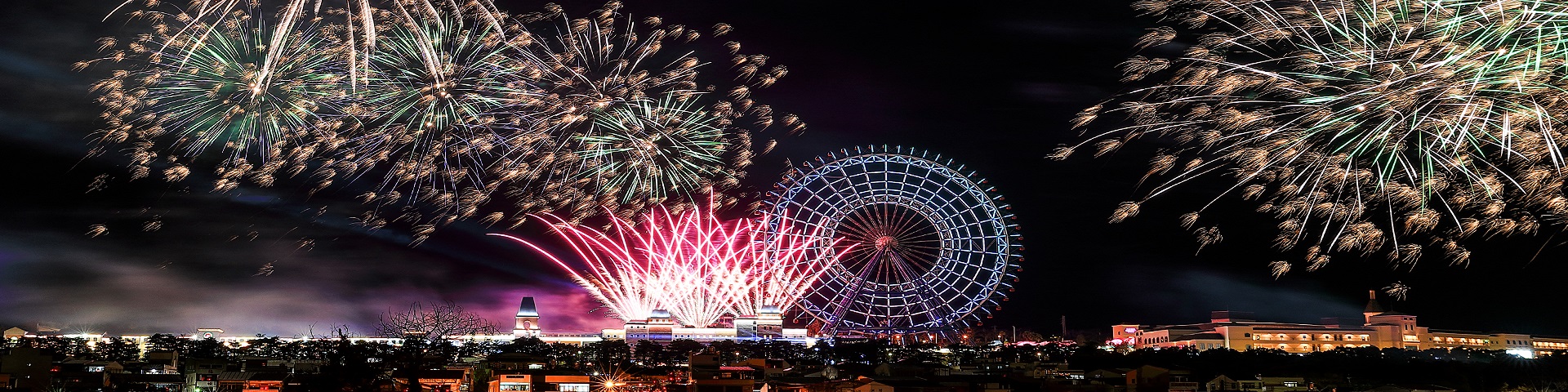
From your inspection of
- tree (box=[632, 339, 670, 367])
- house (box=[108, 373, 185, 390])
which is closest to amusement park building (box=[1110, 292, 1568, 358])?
tree (box=[632, 339, 670, 367])

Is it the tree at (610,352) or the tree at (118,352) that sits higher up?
the tree at (118,352)

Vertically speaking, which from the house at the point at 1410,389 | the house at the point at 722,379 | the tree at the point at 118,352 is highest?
the tree at the point at 118,352

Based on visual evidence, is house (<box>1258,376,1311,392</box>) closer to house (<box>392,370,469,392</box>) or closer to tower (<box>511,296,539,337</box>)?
house (<box>392,370,469,392</box>)

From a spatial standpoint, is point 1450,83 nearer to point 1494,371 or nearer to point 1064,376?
point 1064,376

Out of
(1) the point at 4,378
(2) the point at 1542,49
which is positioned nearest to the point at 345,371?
(1) the point at 4,378

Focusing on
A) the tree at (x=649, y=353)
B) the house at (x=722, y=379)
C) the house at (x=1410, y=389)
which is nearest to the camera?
the house at (x=722, y=379)

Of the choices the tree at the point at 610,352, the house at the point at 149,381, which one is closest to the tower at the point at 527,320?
the tree at the point at 610,352

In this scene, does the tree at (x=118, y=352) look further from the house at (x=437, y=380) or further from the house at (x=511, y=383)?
the house at (x=511, y=383)
